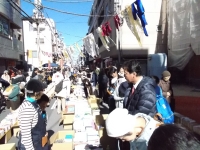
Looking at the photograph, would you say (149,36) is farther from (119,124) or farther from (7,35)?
(119,124)

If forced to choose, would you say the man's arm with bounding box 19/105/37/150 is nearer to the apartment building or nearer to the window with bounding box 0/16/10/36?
the apartment building

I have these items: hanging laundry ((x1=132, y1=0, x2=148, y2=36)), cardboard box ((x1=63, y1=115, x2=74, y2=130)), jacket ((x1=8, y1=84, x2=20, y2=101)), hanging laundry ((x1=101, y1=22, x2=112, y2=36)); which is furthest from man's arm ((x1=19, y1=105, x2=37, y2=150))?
hanging laundry ((x1=101, y1=22, x2=112, y2=36))

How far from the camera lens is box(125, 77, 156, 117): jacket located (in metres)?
2.33

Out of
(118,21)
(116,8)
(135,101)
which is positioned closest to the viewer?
(135,101)

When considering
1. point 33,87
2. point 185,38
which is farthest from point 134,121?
point 185,38

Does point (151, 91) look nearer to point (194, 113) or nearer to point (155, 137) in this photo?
point (155, 137)

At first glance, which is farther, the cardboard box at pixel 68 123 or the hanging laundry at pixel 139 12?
the hanging laundry at pixel 139 12

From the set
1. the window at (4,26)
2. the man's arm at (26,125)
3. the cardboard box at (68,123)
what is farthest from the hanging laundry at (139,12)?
the window at (4,26)

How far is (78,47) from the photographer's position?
1731cm

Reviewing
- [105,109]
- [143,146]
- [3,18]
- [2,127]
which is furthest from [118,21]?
[3,18]

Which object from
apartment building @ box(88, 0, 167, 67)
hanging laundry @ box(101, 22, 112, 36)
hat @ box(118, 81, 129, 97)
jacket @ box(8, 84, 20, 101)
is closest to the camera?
hat @ box(118, 81, 129, 97)

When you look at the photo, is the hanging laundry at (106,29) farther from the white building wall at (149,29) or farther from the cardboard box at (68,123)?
the cardboard box at (68,123)

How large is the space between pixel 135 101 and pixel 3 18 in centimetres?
1783

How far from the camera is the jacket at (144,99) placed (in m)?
2.33
